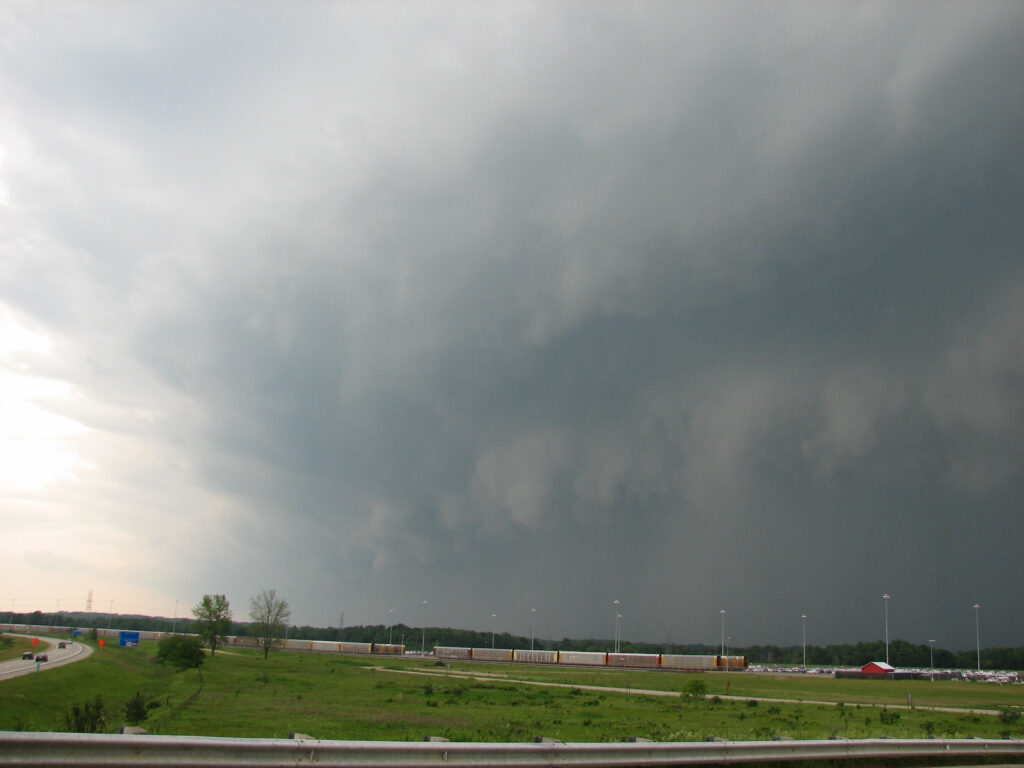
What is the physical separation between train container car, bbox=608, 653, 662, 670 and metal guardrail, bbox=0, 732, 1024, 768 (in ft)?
491

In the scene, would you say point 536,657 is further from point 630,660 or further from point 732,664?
point 732,664

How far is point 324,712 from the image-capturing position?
34406mm

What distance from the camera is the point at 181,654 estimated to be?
77062 mm

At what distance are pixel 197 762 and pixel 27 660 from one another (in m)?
72.8

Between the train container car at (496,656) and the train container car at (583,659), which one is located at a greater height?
the train container car at (583,659)

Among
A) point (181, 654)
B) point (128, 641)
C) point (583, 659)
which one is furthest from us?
point (583, 659)

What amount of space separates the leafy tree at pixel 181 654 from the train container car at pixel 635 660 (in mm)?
103523

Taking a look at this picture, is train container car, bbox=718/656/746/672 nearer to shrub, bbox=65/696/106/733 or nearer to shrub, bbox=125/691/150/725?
shrub, bbox=125/691/150/725

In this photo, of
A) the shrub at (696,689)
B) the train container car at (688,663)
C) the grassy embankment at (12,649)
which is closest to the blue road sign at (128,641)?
the grassy embankment at (12,649)

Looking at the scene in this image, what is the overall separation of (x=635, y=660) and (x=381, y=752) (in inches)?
6522

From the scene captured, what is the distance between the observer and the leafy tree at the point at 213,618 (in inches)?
5576

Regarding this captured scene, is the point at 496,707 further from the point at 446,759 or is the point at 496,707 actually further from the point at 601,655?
the point at 601,655

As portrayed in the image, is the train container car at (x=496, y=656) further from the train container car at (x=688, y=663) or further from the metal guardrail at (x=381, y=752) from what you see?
the metal guardrail at (x=381, y=752)

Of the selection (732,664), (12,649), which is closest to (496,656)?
(732,664)
